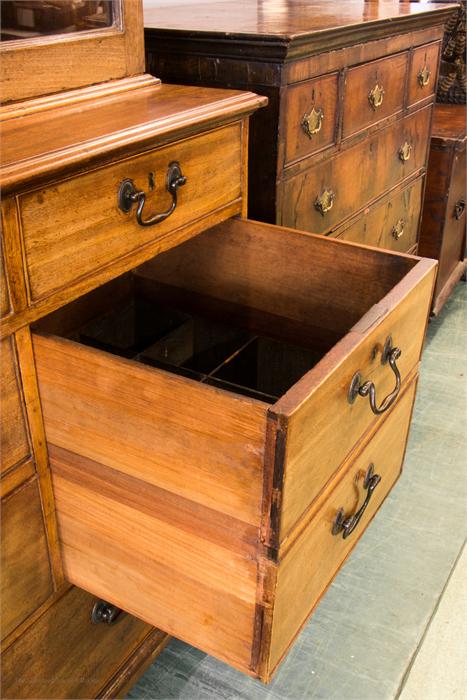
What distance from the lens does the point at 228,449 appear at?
2.39 ft

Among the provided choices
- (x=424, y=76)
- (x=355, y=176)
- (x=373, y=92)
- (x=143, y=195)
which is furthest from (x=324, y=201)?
(x=143, y=195)

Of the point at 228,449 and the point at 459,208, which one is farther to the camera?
the point at 459,208

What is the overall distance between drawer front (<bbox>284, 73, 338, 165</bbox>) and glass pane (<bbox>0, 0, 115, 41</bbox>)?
16.0 inches

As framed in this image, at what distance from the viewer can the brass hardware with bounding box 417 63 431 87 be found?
6.10ft

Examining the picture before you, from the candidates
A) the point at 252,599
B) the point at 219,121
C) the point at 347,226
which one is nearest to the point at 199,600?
the point at 252,599

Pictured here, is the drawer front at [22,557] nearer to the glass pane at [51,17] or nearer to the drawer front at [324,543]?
the drawer front at [324,543]

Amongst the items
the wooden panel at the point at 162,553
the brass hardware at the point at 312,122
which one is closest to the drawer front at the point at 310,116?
the brass hardware at the point at 312,122

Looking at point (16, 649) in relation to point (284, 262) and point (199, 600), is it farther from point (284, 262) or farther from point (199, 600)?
point (284, 262)

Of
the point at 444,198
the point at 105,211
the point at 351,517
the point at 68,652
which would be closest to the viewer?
the point at 105,211

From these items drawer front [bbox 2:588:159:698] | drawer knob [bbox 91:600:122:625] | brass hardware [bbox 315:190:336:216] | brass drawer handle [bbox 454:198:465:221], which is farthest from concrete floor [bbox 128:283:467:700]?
brass drawer handle [bbox 454:198:465:221]

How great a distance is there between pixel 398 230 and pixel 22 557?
1471 millimetres

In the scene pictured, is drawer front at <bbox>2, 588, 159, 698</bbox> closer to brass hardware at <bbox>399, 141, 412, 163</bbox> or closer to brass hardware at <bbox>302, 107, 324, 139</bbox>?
brass hardware at <bbox>302, 107, 324, 139</bbox>

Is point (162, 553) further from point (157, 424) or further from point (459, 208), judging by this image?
point (459, 208)

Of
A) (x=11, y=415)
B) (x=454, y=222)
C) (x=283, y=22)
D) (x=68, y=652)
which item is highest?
(x=283, y=22)
